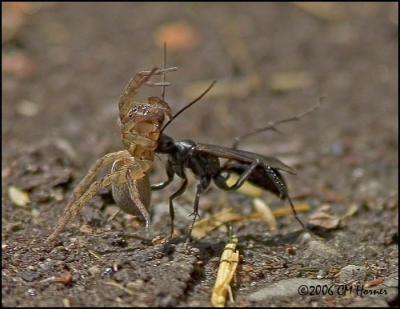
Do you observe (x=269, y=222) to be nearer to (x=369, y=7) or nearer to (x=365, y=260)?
(x=365, y=260)

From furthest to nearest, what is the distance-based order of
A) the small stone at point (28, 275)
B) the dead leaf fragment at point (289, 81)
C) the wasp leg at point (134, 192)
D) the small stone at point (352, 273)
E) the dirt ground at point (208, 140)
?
the dead leaf fragment at point (289, 81) → the wasp leg at point (134, 192) → the small stone at point (352, 273) → the dirt ground at point (208, 140) → the small stone at point (28, 275)

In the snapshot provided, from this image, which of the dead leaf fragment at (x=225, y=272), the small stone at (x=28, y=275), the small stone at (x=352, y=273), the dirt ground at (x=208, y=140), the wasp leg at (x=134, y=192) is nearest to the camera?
the dead leaf fragment at (x=225, y=272)

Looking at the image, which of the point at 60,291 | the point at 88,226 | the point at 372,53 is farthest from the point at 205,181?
the point at 372,53

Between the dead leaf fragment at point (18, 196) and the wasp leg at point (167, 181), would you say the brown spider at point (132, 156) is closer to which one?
the wasp leg at point (167, 181)

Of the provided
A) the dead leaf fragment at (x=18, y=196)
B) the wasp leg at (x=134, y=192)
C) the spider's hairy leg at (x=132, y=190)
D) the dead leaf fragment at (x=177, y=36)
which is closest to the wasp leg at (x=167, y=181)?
the spider's hairy leg at (x=132, y=190)

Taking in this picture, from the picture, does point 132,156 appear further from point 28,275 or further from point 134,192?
point 28,275

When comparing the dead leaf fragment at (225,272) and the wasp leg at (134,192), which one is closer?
the dead leaf fragment at (225,272)
